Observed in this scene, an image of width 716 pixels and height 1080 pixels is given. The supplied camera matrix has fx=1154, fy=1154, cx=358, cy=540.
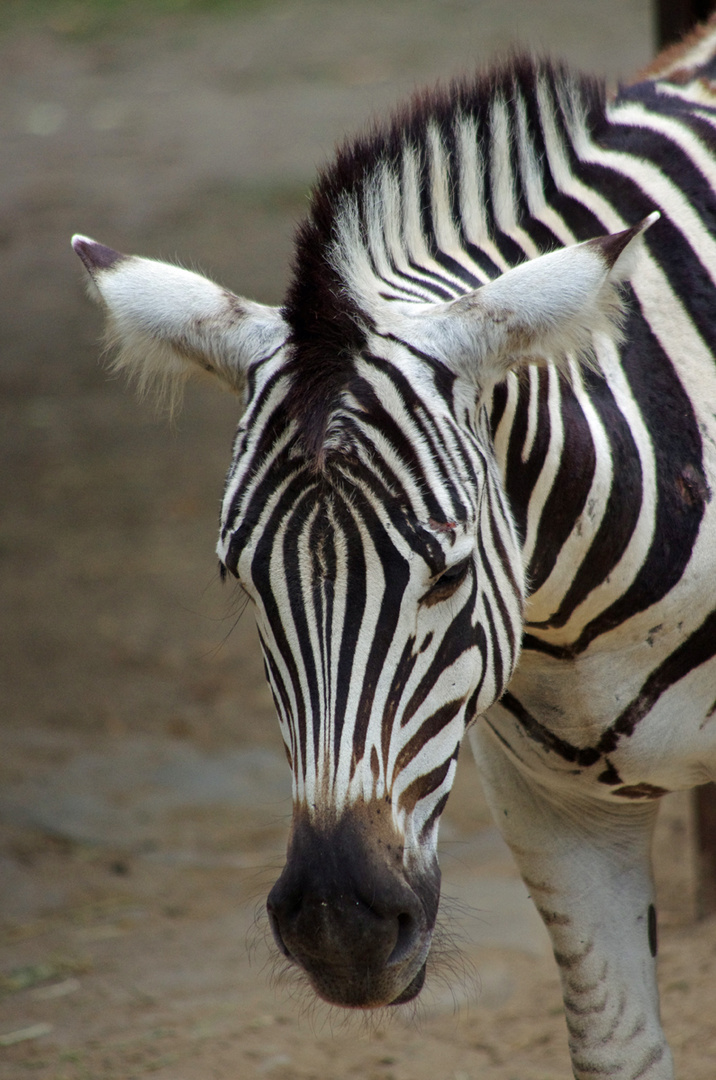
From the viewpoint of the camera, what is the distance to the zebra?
1.93 m

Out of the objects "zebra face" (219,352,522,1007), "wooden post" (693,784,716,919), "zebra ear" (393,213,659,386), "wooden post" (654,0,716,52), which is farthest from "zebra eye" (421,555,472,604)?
"wooden post" (654,0,716,52)

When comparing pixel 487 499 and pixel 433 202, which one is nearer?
pixel 487 499

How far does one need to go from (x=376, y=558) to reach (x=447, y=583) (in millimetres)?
140

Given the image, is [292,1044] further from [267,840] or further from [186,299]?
[186,299]

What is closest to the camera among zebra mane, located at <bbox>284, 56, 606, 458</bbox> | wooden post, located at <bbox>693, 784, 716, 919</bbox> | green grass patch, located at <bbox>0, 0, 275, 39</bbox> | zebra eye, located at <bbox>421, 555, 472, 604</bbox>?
zebra eye, located at <bbox>421, 555, 472, 604</bbox>

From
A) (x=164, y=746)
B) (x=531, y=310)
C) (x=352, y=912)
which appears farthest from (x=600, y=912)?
(x=164, y=746)

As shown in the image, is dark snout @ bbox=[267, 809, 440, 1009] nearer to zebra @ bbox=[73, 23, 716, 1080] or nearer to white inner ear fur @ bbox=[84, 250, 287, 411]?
zebra @ bbox=[73, 23, 716, 1080]

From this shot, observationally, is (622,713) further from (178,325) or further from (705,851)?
(705,851)

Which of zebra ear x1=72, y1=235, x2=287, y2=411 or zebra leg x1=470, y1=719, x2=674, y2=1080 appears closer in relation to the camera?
zebra ear x1=72, y1=235, x2=287, y2=411

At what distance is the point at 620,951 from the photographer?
2963mm

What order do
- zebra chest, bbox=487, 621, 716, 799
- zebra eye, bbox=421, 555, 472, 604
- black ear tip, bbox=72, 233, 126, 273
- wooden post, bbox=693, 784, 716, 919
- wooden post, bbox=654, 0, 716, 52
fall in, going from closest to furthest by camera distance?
1. zebra eye, bbox=421, 555, 472, 604
2. black ear tip, bbox=72, 233, 126, 273
3. zebra chest, bbox=487, 621, 716, 799
4. wooden post, bbox=693, 784, 716, 919
5. wooden post, bbox=654, 0, 716, 52

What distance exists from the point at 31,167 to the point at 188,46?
4.37m

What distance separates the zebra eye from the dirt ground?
68cm

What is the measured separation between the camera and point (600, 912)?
2.95m
